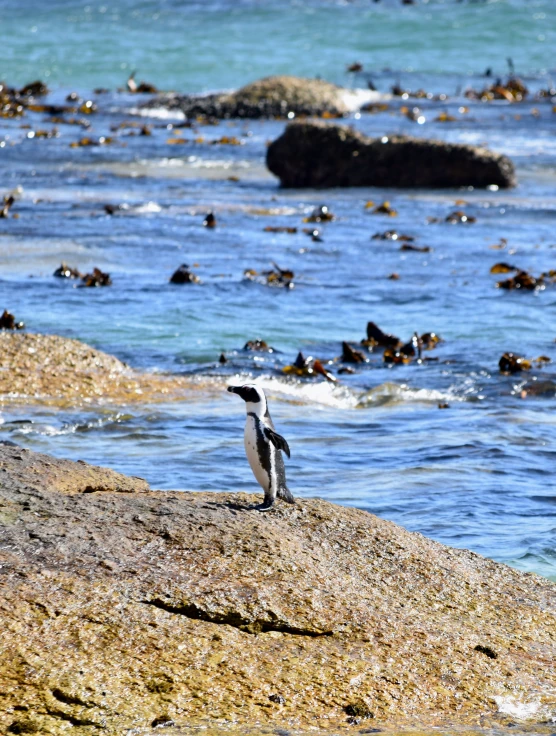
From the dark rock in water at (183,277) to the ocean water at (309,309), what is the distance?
5.4 inches

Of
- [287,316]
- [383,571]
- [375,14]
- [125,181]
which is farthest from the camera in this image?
[375,14]

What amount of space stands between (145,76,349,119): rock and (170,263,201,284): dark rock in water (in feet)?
47.2

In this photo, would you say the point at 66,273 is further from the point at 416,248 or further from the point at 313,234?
the point at 416,248

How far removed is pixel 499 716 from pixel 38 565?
1.43 m

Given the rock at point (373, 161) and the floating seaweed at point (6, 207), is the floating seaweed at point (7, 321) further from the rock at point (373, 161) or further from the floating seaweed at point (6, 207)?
the rock at point (373, 161)

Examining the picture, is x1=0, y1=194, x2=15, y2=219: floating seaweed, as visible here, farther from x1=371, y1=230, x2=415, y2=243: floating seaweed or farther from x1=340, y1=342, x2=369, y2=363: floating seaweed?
x1=340, y1=342, x2=369, y2=363: floating seaweed

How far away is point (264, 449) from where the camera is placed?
4.68 meters

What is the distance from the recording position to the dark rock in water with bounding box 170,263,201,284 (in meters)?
12.1

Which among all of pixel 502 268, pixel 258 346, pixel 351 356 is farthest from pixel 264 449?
pixel 502 268

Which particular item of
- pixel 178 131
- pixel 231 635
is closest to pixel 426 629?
pixel 231 635

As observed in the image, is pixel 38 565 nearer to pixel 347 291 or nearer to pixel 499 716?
pixel 499 716

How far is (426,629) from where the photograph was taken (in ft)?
12.8

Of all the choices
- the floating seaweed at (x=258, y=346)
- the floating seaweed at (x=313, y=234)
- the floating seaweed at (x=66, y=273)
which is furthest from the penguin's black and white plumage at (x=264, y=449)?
the floating seaweed at (x=313, y=234)

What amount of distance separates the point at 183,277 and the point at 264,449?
24.8 feet
